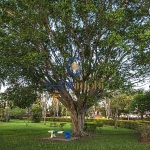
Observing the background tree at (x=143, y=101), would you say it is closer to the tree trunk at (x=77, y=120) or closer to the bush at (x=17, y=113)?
the tree trunk at (x=77, y=120)

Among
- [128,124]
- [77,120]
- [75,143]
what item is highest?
[77,120]

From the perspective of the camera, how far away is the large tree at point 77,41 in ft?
54.4

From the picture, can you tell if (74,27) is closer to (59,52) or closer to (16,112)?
(59,52)

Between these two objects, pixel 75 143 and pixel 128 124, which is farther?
pixel 128 124

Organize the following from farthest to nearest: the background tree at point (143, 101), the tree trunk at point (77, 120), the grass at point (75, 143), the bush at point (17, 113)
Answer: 1. the bush at point (17, 113)
2. the background tree at point (143, 101)
3. the tree trunk at point (77, 120)
4. the grass at point (75, 143)

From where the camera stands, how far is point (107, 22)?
17.4 m

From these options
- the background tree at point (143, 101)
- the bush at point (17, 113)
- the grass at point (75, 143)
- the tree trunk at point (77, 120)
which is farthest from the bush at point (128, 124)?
the bush at point (17, 113)

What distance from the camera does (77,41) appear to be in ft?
65.2

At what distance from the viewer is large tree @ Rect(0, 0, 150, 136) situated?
16594 millimetres

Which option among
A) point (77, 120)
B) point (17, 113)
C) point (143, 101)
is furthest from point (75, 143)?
point (17, 113)

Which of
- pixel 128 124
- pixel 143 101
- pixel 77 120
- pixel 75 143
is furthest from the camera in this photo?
pixel 128 124

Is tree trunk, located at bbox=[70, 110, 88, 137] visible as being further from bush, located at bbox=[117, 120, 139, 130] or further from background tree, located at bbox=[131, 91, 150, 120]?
bush, located at bbox=[117, 120, 139, 130]

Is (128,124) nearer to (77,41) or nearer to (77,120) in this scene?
(77,120)

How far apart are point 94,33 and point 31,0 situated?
5.32 meters
